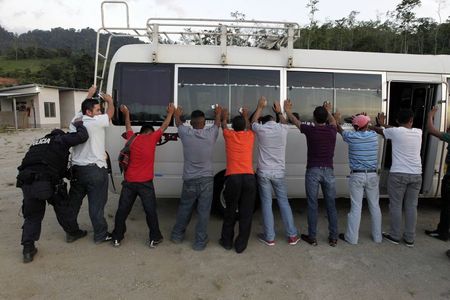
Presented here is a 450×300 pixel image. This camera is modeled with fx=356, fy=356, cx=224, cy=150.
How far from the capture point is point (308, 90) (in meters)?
5.26

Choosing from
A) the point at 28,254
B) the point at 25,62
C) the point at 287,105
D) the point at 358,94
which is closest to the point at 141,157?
the point at 28,254

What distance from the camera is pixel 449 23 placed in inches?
1000

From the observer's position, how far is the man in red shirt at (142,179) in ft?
14.5

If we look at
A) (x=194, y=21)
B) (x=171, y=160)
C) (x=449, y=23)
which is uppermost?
(x=449, y=23)

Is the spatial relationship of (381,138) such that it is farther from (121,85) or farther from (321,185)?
(121,85)

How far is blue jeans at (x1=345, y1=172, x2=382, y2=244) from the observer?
4660mm

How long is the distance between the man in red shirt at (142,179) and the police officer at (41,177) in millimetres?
648

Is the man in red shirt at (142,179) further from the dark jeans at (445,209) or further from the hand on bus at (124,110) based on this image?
the dark jeans at (445,209)

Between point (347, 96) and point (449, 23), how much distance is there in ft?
85.0

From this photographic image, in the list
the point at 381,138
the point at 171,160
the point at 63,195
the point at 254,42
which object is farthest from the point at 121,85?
the point at 381,138

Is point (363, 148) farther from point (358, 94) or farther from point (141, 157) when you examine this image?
point (141, 157)

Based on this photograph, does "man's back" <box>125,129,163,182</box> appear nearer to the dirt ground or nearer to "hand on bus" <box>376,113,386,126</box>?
the dirt ground

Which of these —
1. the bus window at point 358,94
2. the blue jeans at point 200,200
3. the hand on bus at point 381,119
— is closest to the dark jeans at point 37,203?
the blue jeans at point 200,200

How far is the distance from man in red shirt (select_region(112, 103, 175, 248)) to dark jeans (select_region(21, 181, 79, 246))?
28.0 inches
